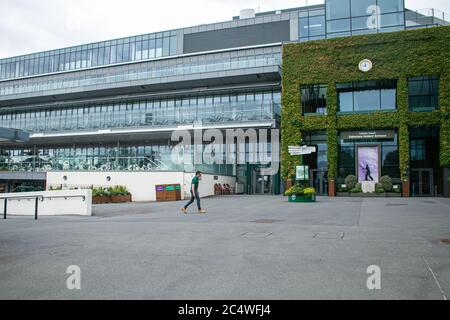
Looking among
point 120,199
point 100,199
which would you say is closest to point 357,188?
point 120,199

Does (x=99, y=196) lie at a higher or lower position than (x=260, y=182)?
lower

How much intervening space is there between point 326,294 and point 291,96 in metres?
31.5

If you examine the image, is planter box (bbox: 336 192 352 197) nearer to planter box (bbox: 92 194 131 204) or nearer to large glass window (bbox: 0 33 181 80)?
planter box (bbox: 92 194 131 204)

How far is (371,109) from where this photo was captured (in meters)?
34.6

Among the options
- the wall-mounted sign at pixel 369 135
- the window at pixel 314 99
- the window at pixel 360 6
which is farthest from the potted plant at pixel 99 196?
the window at pixel 360 6

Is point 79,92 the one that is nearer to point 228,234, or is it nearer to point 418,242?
point 228,234

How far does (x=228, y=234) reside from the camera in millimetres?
9750

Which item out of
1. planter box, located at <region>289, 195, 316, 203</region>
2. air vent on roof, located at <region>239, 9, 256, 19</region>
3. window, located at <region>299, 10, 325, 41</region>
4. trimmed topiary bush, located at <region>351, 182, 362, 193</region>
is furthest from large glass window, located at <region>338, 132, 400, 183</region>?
air vent on roof, located at <region>239, 9, 256, 19</region>

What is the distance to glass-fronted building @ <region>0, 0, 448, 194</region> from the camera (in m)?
33.9

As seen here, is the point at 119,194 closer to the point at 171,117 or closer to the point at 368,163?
the point at 171,117

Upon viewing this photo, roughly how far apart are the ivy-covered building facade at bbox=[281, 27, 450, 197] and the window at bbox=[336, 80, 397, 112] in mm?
79

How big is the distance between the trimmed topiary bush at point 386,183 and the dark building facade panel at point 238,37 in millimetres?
21088

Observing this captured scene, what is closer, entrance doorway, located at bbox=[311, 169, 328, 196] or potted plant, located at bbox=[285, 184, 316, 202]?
potted plant, located at bbox=[285, 184, 316, 202]

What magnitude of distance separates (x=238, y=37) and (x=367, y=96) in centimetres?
1921
